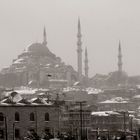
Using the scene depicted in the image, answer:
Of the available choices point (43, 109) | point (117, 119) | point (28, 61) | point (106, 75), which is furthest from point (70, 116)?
point (106, 75)

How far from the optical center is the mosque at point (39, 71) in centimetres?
14388

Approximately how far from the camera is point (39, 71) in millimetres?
145875

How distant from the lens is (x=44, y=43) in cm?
15362

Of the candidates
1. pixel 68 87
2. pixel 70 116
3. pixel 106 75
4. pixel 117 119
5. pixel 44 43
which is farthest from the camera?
pixel 106 75

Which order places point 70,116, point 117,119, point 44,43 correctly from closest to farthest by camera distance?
1. point 70,116
2. point 117,119
3. point 44,43

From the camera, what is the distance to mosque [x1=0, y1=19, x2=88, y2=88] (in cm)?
14388

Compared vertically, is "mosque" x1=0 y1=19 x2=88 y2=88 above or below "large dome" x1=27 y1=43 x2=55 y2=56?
below

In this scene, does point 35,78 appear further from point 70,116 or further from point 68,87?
point 70,116

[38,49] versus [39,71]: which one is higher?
[38,49]

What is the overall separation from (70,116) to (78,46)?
64568mm

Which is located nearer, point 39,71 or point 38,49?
point 39,71

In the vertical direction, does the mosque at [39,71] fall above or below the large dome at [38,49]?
below

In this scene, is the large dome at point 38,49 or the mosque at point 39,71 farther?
the large dome at point 38,49

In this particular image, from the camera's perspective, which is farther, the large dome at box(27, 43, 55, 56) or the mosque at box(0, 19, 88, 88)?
the large dome at box(27, 43, 55, 56)
